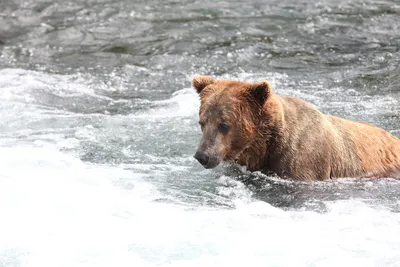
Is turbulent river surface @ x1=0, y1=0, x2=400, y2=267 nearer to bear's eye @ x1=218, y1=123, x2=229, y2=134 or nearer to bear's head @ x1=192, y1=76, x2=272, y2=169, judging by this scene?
bear's head @ x1=192, y1=76, x2=272, y2=169

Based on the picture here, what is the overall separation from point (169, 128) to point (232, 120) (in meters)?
2.23

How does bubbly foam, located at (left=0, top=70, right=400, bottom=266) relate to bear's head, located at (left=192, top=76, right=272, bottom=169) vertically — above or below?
below

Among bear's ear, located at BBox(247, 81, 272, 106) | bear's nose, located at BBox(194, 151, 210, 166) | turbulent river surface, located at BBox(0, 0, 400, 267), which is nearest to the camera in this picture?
turbulent river surface, located at BBox(0, 0, 400, 267)

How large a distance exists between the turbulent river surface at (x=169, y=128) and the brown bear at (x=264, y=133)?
0.58 feet

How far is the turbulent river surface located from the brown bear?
178 mm

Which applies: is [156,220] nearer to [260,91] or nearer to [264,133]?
[264,133]

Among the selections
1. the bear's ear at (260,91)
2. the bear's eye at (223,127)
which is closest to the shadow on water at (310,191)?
the bear's eye at (223,127)

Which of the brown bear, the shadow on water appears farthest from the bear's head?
the shadow on water

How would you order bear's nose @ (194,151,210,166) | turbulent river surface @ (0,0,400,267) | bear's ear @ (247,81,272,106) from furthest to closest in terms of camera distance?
1. bear's ear @ (247,81,272,106)
2. bear's nose @ (194,151,210,166)
3. turbulent river surface @ (0,0,400,267)

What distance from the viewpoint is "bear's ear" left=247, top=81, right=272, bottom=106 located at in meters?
6.17

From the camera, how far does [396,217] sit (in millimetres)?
5832

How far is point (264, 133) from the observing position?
20.8ft

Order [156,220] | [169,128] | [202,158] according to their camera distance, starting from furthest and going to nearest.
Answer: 1. [169,128]
2. [202,158]
3. [156,220]

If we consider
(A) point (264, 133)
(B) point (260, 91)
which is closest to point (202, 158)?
(A) point (264, 133)
